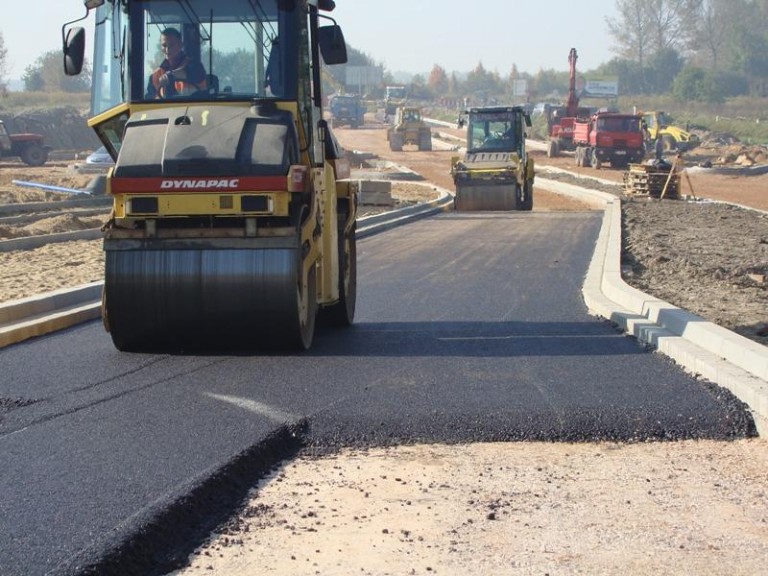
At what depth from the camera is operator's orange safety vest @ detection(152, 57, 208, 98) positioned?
28.5 ft

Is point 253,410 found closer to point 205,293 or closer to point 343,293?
point 205,293

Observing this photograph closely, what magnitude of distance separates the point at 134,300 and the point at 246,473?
281cm

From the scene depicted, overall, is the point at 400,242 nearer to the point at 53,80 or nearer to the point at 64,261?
the point at 64,261

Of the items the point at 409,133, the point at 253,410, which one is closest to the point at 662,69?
the point at 409,133

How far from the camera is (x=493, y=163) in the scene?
95.2 ft

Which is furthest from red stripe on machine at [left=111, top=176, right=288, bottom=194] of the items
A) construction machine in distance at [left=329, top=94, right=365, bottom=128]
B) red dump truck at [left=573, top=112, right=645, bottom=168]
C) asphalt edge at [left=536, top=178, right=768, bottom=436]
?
construction machine in distance at [left=329, top=94, right=365, bottom=128]

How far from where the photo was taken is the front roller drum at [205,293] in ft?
26.6

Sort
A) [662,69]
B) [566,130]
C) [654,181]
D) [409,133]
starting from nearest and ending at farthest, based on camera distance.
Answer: [654,181], [566,130], [409,133], [662,69]

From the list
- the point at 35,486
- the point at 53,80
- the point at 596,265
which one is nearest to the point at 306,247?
the point at 35,486

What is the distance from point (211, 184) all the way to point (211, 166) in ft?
0.43

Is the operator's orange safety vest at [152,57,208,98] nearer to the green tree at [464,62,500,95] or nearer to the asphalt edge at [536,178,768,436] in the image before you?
the asphalt edge at [536,178,768,436]

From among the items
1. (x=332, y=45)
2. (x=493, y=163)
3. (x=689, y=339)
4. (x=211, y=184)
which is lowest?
(x=689, y=339)

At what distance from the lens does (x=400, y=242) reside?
20000 mm

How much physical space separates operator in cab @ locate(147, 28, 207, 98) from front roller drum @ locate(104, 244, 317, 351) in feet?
4.52
